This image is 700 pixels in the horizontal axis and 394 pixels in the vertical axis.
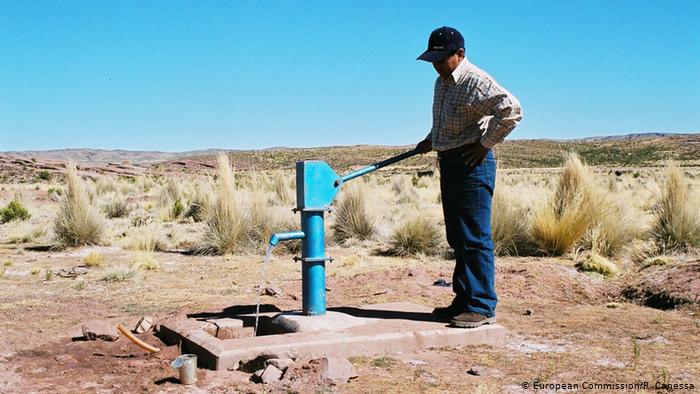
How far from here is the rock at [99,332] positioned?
5.32 metres

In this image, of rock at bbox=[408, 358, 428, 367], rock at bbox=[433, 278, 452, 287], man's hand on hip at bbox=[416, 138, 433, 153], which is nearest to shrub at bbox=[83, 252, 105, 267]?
rock at bbox=[433, 278, 452, 287]

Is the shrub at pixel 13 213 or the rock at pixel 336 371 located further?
the shrub at pixel 13 213

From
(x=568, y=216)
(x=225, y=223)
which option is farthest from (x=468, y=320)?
(x=225, y=223)

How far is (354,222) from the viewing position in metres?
12.3

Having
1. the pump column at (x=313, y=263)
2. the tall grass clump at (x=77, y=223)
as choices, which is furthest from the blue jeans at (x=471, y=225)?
the tall grass clump at (x=77, y=223)

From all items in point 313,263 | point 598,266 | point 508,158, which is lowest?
point 598,266

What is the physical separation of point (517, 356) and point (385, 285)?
9.42 feet

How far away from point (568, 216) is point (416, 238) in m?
2.17

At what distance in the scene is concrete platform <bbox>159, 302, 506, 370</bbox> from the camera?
4.49 meters

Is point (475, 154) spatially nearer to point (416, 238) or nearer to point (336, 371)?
point (336, 371)

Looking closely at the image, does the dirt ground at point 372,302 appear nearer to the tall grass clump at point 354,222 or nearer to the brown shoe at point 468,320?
the brown shoe at point 468,320

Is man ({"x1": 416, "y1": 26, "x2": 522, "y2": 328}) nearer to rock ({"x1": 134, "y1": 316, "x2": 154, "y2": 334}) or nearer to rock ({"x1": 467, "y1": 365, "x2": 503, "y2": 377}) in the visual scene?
rock ({"x1": 467, "y1": 365, "x2": 503, "y2": 377})

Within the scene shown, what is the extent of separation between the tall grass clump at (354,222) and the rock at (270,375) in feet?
26.3

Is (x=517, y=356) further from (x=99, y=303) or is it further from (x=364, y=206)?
(x=364, y=206)
